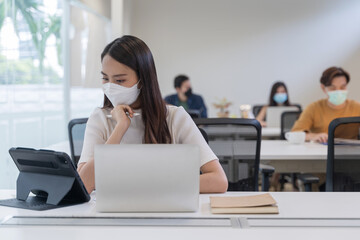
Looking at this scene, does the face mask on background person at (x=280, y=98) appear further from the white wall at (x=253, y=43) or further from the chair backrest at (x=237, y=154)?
the chair backrest at (x=237, y=154)

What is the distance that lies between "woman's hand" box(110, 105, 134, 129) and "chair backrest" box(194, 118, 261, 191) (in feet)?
1.81

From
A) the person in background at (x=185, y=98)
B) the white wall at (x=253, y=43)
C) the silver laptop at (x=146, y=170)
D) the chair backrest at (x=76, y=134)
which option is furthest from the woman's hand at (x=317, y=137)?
the white wall at (x=253, y=43)

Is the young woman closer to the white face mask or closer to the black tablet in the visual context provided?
the white face mask

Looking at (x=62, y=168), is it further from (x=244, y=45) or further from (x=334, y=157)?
(x=244, y=45)

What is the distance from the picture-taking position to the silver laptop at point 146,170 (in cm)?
137

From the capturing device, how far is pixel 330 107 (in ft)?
12.7

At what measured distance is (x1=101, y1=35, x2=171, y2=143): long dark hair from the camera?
1943 millimetres

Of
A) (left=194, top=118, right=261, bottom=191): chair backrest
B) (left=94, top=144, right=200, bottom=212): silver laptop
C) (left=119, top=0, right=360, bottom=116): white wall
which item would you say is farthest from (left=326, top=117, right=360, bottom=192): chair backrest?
(left=119, top=0, right=360, bottom=116): white wall

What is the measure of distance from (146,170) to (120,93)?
25.4 inches

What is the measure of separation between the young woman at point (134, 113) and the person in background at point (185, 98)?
15.8ft

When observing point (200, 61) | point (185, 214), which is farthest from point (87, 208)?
point (200, 61)

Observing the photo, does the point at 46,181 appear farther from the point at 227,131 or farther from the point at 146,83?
the point at 227,131

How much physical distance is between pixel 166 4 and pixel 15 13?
529 cm

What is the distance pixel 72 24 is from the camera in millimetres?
5766
